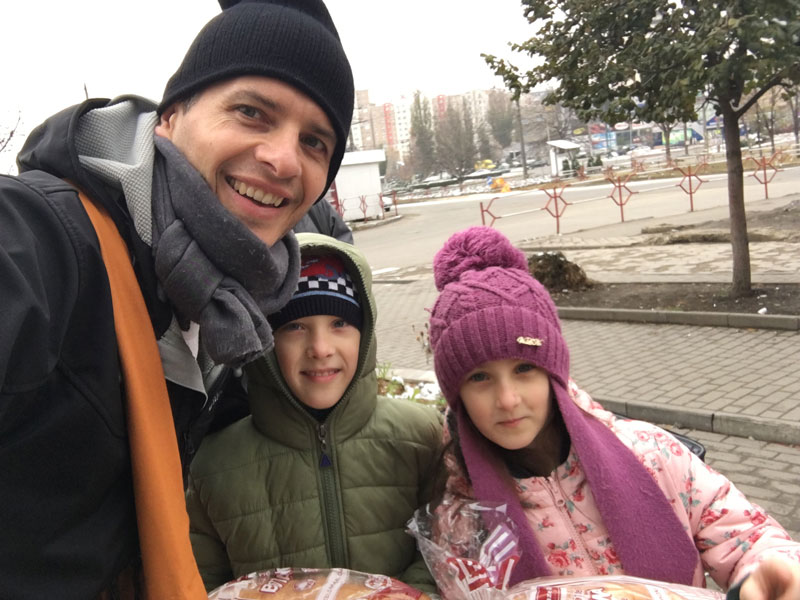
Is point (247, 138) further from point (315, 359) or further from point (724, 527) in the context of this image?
point (724, 527)

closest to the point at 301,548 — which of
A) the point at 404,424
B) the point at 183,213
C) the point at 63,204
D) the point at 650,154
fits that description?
the point at 404,424

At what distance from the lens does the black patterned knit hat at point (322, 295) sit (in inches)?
79.9

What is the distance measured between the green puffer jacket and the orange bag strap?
496 millimetres

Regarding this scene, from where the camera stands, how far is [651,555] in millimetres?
1762

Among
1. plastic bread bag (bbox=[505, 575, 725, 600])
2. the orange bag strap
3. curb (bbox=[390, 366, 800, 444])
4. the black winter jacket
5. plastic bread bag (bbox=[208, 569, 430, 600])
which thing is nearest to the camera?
the black winter jacket

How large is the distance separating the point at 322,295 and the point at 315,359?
0.64 feet

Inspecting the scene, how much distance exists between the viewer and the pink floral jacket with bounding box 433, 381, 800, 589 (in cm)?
177

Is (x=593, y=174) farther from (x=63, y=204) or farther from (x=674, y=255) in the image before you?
(x=63, y=204)

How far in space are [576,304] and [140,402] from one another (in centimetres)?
858

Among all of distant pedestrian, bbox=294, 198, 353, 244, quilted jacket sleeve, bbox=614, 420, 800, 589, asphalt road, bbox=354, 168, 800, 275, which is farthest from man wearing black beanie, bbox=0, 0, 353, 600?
asphalt road, bbox=354, 168, 800, 275

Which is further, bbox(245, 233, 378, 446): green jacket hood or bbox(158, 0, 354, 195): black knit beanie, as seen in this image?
bbox(245, 233, 378, 446): green jacket hood

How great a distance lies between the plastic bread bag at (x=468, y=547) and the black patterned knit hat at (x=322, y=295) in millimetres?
634

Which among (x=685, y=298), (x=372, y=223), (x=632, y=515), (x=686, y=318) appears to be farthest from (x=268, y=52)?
(x=372, y=223)

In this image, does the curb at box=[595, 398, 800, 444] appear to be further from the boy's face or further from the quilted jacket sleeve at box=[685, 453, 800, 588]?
the boy's face
